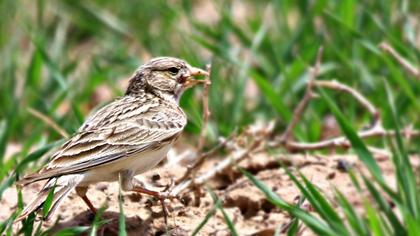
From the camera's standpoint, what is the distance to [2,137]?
19.9ft

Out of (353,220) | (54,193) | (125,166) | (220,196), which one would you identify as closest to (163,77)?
(220,196)

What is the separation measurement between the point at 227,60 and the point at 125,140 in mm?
2136

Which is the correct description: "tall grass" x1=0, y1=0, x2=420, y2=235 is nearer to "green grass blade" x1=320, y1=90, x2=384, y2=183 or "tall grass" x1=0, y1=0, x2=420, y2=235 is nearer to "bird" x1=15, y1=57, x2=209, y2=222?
"bird" x1=15, y1=57, x2=209, y2=222

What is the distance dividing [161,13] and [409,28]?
1.95m

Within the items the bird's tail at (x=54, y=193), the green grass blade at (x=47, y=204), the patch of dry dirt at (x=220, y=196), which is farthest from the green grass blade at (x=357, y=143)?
the green grass blade at (x=47, y=204)

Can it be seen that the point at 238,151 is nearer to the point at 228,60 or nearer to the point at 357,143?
the point at 357,143

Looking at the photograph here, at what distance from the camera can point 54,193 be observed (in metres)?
4.37

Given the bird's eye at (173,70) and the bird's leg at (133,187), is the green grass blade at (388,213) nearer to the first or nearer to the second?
the bird's leg at (133,187)

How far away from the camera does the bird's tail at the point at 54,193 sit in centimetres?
425

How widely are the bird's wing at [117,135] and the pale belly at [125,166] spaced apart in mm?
35

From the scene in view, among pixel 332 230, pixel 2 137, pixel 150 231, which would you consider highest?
pixel 2 137

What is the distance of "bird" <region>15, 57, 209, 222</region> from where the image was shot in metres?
4.43

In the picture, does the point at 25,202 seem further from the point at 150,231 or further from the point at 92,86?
Answer: the point at 92,86

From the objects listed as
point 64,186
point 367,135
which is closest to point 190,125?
point 367,135
